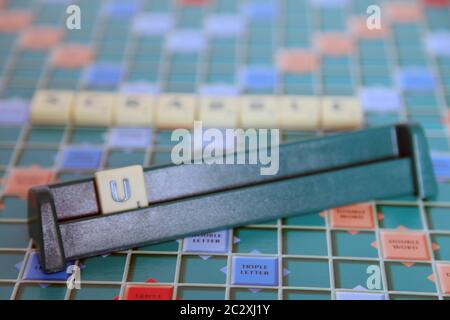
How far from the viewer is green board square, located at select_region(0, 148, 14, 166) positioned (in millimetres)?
1400

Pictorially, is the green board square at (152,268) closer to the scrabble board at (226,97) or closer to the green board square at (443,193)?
the scrabble board at (226,97)

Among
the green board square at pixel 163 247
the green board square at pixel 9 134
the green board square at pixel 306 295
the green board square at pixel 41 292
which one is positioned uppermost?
the green board square at pixel 9 134

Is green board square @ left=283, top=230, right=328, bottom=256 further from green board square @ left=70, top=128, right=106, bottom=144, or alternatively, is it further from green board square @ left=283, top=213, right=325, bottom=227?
green board square @ left=70, top=128, right=106, bottom=144

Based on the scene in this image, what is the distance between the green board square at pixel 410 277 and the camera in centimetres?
114

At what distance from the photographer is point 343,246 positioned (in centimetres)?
121

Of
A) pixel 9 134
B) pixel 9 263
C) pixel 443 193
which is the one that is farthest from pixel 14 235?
pixel 443 193

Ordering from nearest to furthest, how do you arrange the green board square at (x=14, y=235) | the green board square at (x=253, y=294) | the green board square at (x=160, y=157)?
1. the green board square at (x=253, y=294)
2. the green board square at (x=14, y=235)
3. the green board square at (x=160, y=157)

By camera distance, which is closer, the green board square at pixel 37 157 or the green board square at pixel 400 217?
the green board square at pixel 400 217

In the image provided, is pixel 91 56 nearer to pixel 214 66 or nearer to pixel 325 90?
pixel 214 66

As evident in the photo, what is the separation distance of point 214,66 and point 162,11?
11.3 inches

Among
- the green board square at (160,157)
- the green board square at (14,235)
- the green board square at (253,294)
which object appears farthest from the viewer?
the green board square at (160,157)

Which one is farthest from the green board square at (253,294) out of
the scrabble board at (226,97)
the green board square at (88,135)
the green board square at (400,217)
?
the green board square at (88,135)

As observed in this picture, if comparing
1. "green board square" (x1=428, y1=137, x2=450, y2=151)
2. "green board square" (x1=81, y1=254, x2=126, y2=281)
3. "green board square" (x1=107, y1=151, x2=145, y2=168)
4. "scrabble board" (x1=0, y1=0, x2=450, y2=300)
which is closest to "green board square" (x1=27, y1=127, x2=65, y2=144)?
"scrabble board" (x1=0, y1=0, x2=450, y2=300)

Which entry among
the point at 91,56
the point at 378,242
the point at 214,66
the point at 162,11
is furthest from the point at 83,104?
the point at 378,242
